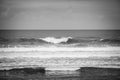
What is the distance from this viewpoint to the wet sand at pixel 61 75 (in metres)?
2.98

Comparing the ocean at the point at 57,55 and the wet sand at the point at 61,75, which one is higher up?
the ocean at the point at 57,55

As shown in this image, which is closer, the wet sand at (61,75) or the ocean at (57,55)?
the wet sand at (61,75)

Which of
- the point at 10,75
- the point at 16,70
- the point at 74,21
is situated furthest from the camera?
the point at 74,21

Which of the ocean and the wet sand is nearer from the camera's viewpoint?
the wet sand

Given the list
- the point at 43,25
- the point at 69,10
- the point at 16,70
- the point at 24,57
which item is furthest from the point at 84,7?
the point at 16,70

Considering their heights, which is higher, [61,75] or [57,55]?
[57,55]

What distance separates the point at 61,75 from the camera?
3.07 meters

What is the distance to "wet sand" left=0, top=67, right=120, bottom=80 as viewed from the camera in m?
2.98

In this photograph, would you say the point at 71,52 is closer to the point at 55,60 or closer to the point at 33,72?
the point at 55,60

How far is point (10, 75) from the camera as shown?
3.07 metres

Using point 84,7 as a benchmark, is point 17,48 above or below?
below

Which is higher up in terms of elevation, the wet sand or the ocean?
the ocean

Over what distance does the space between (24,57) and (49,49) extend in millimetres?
654

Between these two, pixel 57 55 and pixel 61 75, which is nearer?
pixel 61 75
